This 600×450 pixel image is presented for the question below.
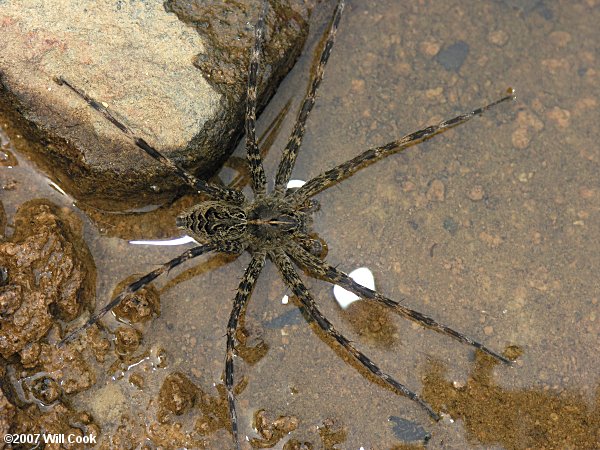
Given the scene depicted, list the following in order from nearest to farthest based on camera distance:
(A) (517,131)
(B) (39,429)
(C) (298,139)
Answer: (B) (39,429) < (C) (298,139) < (A) (517,131)

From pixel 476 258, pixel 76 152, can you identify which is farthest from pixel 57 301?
pixel 476 258

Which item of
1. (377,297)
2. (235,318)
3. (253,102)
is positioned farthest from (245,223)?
(377,297)

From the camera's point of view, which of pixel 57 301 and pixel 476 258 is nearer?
pixel 57 301

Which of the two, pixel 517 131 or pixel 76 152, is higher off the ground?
pixel 76 152

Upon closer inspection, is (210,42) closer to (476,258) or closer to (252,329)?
(252,329)

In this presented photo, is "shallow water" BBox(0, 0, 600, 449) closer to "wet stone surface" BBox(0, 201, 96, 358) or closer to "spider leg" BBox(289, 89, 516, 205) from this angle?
"spider leg" BBox(289, 89, 516, 205)

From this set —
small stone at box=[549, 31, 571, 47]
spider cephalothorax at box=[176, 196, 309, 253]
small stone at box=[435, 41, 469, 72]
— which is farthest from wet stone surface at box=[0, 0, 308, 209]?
small stone at box=[549, 31, 571, 47]

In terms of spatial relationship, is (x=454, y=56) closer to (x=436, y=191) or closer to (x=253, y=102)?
(x=436, y=191)

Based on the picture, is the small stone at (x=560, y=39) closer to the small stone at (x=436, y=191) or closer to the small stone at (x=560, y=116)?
the small stone at (x=560, y=116)
